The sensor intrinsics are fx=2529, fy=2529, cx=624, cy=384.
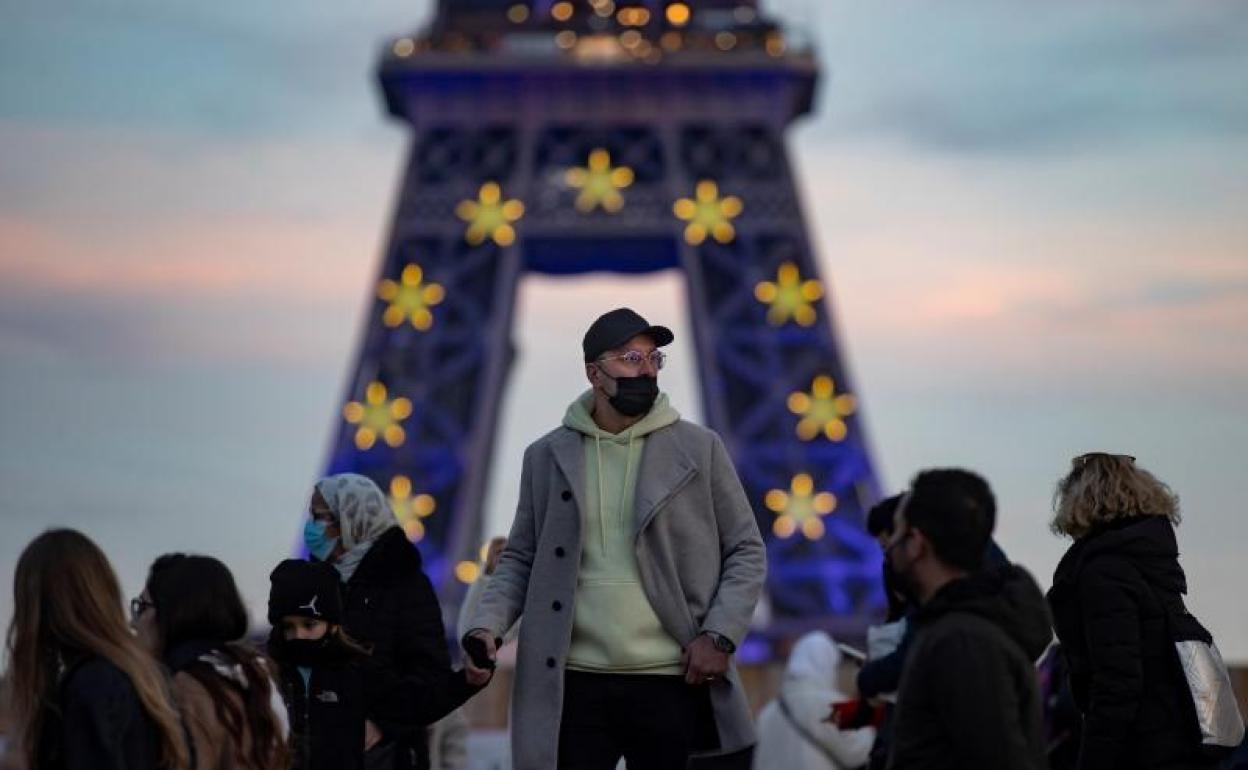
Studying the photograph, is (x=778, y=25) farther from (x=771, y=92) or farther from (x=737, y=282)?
(x=737, y=282)

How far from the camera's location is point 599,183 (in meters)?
33.7

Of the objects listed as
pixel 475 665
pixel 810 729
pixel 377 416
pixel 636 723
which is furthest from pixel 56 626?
pixel 377 416

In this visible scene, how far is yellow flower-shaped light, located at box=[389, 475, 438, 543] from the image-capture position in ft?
105

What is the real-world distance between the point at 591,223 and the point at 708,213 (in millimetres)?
1566

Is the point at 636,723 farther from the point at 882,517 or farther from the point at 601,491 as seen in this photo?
the point at 882,517

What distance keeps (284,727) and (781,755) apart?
16.8 ft

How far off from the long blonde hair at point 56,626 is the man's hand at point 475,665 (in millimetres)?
1479

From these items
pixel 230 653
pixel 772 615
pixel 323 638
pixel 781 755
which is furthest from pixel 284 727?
pixel 772 615

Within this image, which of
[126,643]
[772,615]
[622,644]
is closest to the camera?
[126,643]

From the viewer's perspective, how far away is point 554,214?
33.6 meters

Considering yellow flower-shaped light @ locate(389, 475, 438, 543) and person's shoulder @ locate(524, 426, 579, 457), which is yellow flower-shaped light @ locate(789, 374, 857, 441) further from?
person's shoulder @ locate(524, 426, 579, 457)

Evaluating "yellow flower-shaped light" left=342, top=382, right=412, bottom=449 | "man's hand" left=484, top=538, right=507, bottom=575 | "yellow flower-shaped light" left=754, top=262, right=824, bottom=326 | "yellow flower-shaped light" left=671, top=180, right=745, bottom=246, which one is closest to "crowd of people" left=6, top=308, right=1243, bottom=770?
"man's hand" left=484, top=538, right=507, bottom=575

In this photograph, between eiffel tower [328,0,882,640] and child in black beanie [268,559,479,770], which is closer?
child in black beanie [268,559,479,770]

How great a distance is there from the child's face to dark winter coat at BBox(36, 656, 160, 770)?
1616 mm
